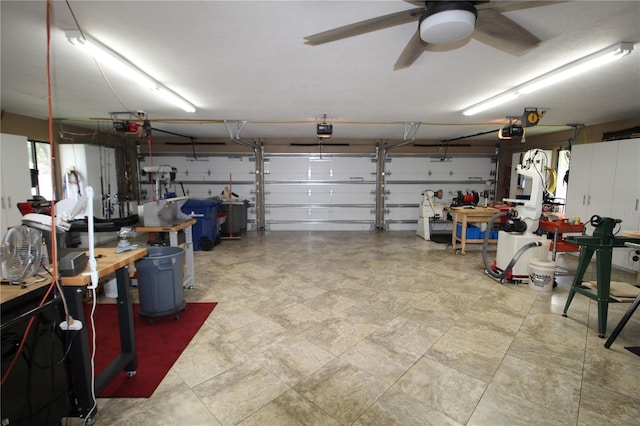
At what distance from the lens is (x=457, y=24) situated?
4.80 feet

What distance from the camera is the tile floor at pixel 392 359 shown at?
1.79 meters

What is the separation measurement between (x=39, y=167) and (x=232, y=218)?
3.80 m

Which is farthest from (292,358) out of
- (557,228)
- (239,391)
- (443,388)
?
(557,228)

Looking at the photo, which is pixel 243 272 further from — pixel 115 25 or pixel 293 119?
pixel 115 25

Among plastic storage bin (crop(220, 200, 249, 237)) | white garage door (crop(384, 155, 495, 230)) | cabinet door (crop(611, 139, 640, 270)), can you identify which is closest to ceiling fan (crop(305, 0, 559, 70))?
cabinet door (crop(611, 139, 640, 270))

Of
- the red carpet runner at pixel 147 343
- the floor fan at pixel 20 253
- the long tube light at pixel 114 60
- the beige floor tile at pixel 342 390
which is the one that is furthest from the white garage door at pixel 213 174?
the floor fan at pixel 20 253

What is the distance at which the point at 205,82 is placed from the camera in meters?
3.31

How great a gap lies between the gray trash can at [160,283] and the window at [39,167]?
14.9 ft

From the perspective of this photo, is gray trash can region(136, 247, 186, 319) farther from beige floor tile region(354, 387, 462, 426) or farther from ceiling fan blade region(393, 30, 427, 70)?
ceiling fan blade region(393, 30, 427, 70)

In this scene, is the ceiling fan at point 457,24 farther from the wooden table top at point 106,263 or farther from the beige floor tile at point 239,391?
the beige floor tile at point 239,391

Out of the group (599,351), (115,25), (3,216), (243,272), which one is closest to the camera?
(115,25)

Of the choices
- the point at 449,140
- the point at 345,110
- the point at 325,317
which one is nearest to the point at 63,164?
the point at 345,110

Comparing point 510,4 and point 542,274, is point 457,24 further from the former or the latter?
point 542,274

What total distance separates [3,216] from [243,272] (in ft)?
11.9
